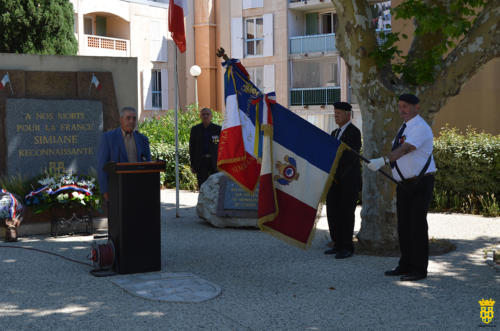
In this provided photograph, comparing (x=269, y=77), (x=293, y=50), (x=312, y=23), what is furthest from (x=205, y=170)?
(x=312, y=23)

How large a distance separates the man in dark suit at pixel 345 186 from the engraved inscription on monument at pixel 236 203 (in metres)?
2.40

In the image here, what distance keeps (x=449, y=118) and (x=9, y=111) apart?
47.5 ft

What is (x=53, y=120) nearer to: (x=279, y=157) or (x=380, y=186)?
(x=279, y=157)

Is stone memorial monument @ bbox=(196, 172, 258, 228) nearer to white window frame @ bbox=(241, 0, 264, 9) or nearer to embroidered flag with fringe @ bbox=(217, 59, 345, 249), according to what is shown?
embroidered flag with fringe @ bbox=(217, 59, 345, 249)

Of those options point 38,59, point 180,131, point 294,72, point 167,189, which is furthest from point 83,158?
point 294,72

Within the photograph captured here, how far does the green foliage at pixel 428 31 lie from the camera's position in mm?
7802

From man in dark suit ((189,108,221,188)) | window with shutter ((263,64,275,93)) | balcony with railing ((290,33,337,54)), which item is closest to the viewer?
man in dark suit ((189,108,221,188))

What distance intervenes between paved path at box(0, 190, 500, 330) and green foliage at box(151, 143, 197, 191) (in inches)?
312

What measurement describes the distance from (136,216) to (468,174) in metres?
7.43

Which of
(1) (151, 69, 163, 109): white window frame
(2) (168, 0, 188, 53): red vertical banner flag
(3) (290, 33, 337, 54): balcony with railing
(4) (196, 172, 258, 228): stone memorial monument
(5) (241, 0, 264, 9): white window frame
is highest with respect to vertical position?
(5) (241, 0, 264, 9): white window frame

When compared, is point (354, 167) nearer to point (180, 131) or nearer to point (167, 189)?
point (167, 189)

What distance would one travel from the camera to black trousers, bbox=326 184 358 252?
8.28m

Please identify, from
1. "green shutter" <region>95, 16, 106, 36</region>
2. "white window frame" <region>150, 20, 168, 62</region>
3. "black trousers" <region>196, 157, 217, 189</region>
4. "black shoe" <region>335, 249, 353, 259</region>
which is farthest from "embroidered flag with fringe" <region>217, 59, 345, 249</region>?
"white window frame" <region>150, 20, 168, 62</region>

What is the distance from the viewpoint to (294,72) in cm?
3506
